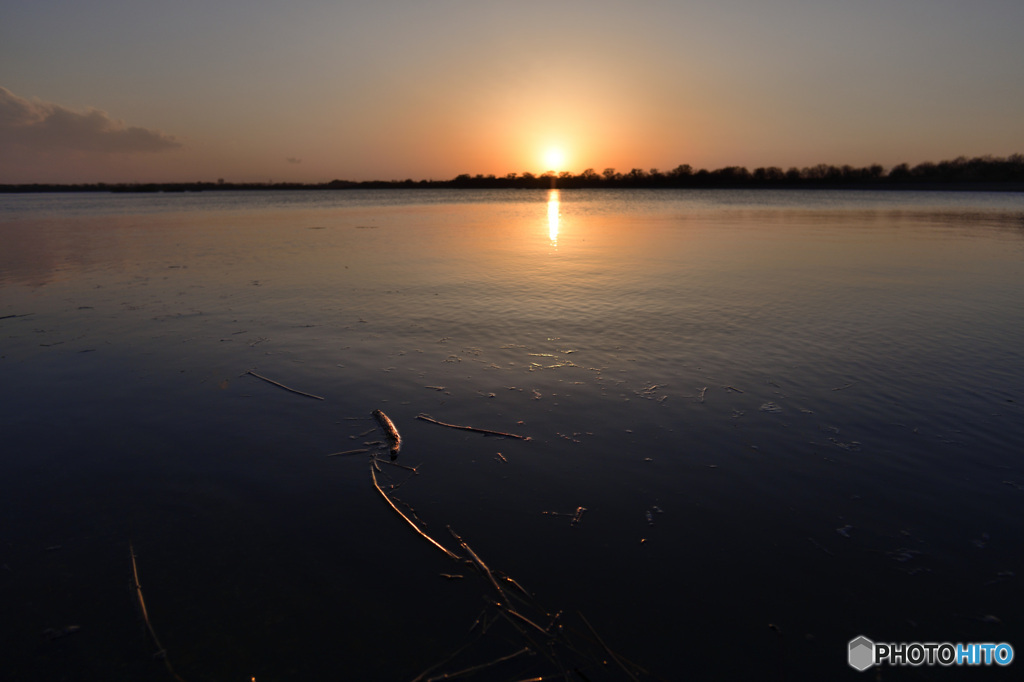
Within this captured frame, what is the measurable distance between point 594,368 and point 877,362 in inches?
183

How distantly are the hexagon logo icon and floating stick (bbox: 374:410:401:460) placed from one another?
14.5 feet

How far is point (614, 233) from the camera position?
3209 centimetres

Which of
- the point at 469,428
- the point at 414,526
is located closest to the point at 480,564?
the point at 414,526

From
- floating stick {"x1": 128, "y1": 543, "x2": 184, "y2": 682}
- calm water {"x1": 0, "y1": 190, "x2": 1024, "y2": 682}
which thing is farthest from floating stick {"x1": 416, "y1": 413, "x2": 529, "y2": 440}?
floating stick {"x1": 128, "y1": 543, "x2": 184, "y2": 682}

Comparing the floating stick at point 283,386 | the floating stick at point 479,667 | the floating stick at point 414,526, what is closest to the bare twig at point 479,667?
the floating stick at point 479,667

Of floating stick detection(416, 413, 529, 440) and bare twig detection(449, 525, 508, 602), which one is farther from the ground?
floating stick detection(416, 413, 529, 440)

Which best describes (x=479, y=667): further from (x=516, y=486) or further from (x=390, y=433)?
(x=390, y=433)

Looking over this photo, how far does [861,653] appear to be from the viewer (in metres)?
3.62

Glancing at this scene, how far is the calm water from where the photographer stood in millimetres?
3711

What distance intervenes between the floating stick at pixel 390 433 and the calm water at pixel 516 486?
14 centimetres

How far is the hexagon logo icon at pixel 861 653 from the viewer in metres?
3.55

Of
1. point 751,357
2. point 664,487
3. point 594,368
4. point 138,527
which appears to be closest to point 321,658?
point 138,527

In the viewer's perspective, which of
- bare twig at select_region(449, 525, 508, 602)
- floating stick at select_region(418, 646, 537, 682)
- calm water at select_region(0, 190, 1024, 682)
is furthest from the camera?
bare twig at select_region(449, 525, 508, 602)

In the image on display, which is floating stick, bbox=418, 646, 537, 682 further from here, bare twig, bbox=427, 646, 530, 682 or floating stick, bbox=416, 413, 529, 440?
floating stick, bbox=416, 413, 529, 440
